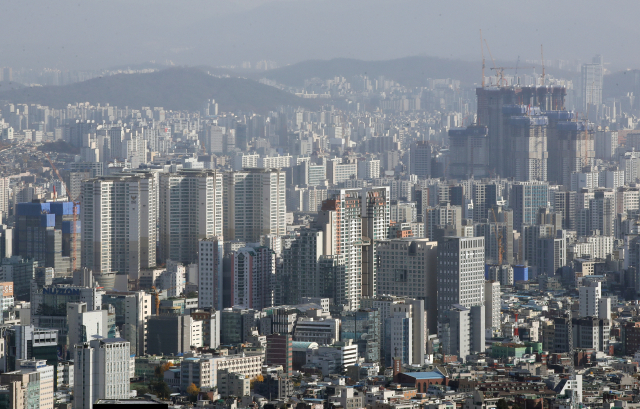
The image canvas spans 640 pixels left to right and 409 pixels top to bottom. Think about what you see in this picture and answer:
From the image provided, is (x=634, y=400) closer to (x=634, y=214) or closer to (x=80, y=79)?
(x=634, y=214)

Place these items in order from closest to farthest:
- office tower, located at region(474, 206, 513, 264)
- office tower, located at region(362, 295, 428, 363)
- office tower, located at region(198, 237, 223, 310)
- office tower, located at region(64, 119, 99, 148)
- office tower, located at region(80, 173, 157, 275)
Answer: office tower, located at region(362, 295, 428, 363) → office tower, located at region(198, 237, 223, 310) → office tower, located at region(80, 173, 157, 275) → office tower, located at region(474, 206, 513, 264) → office tower, located at region(64, 119, 99, 148)

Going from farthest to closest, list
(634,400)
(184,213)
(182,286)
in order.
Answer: (184,213)
(182,286)
(634,400)

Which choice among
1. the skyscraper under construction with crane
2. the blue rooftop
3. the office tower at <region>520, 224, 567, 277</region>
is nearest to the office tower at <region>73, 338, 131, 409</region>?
the blue rooftop

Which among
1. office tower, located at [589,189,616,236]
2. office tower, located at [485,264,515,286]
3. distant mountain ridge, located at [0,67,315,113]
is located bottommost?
office tower, located at [485,264,515,286]

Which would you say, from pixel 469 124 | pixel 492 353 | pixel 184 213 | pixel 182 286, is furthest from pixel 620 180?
pixel 492 353

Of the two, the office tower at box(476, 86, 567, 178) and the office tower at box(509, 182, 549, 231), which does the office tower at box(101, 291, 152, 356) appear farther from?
the office tower at box(476, 86, 567, 178)

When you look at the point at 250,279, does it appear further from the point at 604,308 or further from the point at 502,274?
the point at 502,274

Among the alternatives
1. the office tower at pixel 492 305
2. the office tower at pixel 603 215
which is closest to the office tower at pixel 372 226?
the office tower at pixel 492 305
